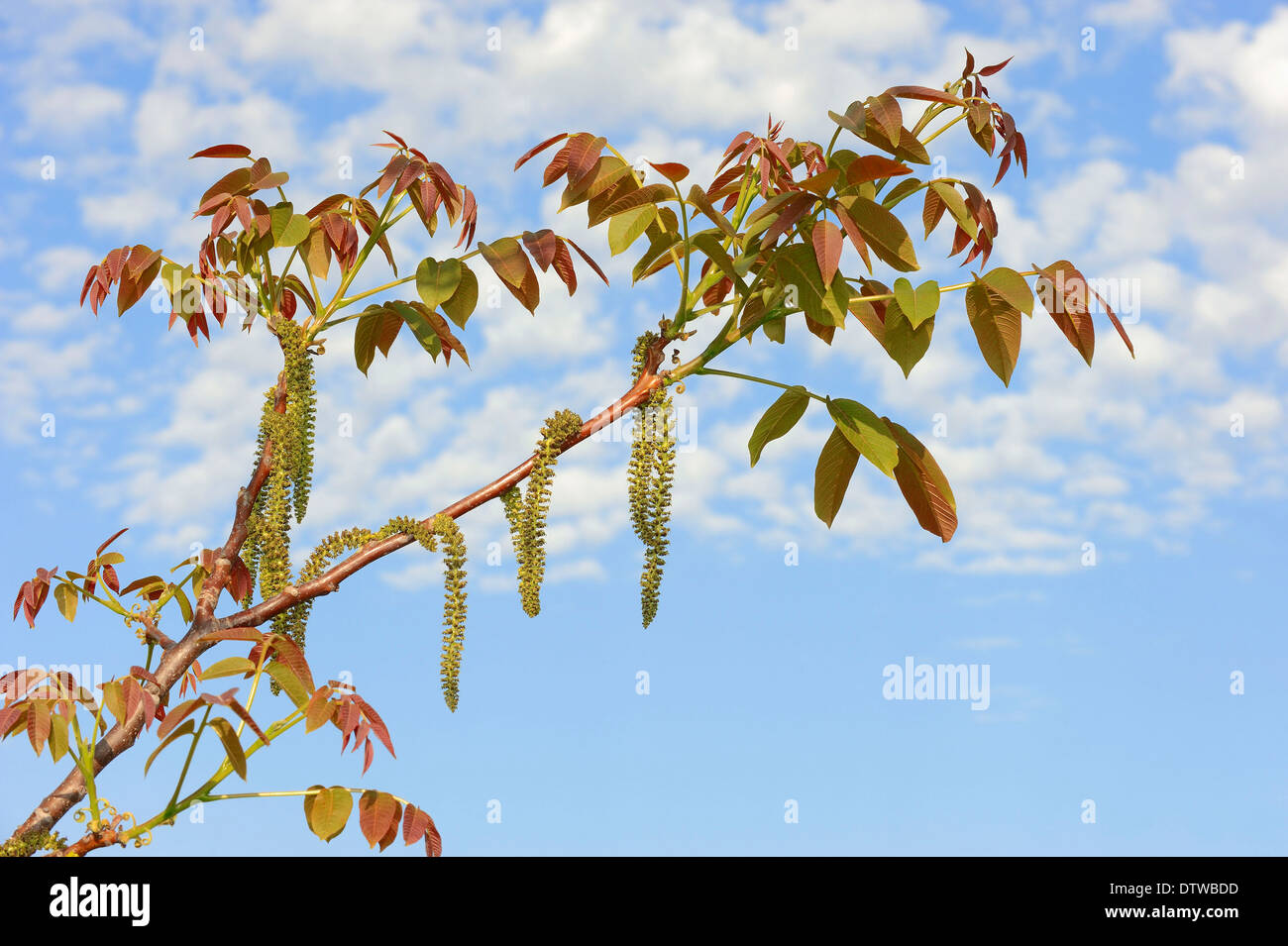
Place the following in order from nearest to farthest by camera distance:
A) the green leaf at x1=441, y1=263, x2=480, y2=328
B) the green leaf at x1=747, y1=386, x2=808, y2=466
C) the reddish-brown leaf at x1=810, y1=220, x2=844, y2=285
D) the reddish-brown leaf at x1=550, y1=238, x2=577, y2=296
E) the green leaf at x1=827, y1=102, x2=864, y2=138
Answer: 1. the reddish-brown leaf at x1=810, y1=220, x2=844, y2=285
2. the green leaf at x1=827, y1=102, x2=864, y2=138
3. the green leaf at x1=747, y1=386, x2=808, y2=466
4. the green leaf at x1=441, y1=263, x2=480, y2=328
5. the reddish-brown leaf at x1=550, y1=238, x2=577, y2=296

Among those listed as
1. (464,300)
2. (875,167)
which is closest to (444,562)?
(464,300)

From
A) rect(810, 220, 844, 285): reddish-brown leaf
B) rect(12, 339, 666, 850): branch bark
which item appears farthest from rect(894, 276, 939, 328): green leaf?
rect(12, 339, 666, 850): branch bark

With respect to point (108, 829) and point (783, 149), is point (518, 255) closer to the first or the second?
point (783, 149)

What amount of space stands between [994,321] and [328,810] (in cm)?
226

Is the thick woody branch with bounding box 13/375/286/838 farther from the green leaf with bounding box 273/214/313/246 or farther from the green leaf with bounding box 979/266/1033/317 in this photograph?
the green leaf with bounding box 979/266/1033/317

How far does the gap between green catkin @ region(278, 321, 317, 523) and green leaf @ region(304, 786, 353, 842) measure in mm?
808

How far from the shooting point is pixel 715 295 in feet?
12.9

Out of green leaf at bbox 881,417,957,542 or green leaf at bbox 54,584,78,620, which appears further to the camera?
green leaf at bbox 54,584,78,620

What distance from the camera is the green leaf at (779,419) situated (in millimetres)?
3338

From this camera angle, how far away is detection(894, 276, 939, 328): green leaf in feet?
9.64

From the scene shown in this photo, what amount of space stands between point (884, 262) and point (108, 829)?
2.67 metres

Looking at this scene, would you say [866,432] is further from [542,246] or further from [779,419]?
[542,246]

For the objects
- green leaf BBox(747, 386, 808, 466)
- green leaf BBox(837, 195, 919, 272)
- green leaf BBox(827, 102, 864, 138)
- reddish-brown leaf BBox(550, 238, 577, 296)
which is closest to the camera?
green leaf BBox(837, 195, 919, 272)
